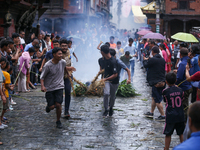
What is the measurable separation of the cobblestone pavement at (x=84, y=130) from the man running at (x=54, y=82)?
1.68 feet

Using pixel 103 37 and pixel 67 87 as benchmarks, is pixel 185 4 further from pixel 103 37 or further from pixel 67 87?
pixel 67 87

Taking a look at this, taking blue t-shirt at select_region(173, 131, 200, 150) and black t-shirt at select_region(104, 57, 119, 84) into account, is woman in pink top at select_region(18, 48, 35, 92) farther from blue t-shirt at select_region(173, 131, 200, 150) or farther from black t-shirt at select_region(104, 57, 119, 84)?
blue t-shirt at select_region(173, 131, 200, 150)

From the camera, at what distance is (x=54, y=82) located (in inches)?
249

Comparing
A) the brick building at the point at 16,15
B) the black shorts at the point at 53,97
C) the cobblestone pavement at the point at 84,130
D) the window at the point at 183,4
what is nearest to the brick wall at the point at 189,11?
the window at the point at 183,4

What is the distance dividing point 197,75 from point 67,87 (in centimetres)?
337

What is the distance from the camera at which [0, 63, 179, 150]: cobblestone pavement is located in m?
5.32

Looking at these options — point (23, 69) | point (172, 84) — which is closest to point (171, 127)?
point (172, 84)

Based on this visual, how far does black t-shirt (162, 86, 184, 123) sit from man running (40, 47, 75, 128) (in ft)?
8.01

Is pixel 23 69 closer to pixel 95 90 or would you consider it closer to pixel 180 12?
pixel 95 90

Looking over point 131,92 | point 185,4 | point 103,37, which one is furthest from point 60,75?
point 185,4

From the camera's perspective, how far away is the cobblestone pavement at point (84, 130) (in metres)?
5.32

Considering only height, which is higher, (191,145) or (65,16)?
(65,16)

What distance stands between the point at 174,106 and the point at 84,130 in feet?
7.08

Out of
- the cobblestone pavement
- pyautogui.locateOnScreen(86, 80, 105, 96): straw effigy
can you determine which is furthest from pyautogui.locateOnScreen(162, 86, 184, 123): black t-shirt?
→ pyautogui.locateOnScreen(86, 80, 105, 96): straw effigy
